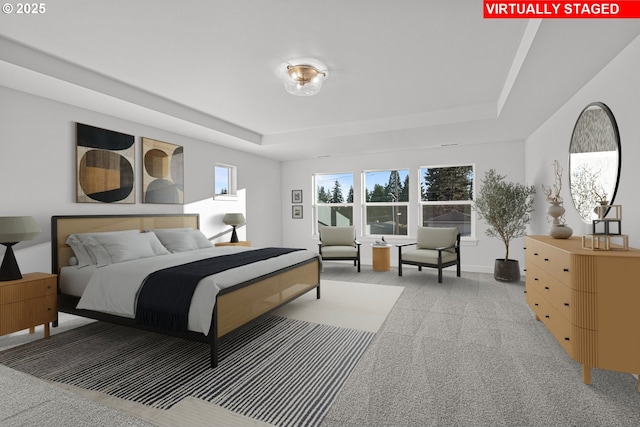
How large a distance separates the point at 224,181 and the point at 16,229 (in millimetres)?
3633

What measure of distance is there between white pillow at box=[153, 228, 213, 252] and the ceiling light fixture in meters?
2.64

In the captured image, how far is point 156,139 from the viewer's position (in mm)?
4852

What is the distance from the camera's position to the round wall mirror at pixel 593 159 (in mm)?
2689

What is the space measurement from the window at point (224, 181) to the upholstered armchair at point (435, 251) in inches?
142

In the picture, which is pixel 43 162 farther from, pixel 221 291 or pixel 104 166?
pixel 221 291

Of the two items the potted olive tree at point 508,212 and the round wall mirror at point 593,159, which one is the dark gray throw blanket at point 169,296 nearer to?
the round wall mirror at point 593,159

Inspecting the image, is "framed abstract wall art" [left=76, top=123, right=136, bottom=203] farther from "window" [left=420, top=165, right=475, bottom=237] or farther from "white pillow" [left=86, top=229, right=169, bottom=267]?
"window" [left=420, top=165, right=475, bottom=237]

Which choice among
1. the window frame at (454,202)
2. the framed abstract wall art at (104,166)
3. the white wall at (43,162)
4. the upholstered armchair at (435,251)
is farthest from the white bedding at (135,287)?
the window frame at (454,202)

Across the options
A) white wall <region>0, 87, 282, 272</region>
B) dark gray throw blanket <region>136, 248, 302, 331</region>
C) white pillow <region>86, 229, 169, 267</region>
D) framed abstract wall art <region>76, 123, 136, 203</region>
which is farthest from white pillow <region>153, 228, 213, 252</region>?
dark gray throw blanket <region>136, 248, 302, 331</region>

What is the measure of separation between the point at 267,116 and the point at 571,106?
4040 mm

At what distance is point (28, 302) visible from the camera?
2.98 meters

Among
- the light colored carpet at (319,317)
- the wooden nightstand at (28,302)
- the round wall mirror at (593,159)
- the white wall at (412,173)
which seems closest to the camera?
the light colored carpet at (319,317)

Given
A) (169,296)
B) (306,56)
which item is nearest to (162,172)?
(169,296)

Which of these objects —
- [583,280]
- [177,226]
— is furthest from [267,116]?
[583,280]
